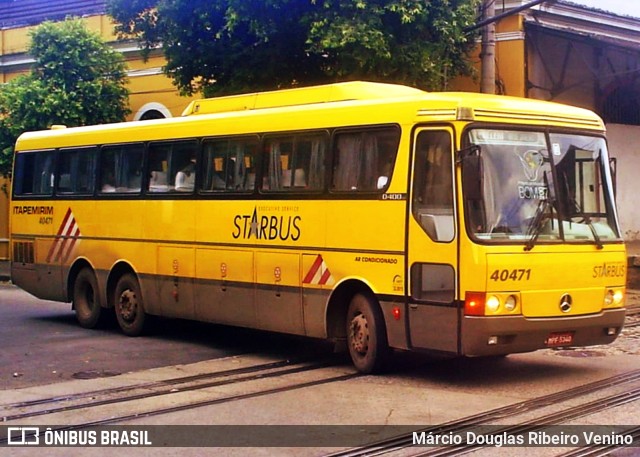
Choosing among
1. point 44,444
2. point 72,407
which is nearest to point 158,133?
point 72,407

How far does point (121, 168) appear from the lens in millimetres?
14984

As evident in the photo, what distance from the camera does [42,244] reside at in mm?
16500

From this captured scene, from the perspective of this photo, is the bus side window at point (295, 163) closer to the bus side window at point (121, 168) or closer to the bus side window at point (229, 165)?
the bus side window at point (229, 165)

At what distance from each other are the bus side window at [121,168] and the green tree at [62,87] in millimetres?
11440

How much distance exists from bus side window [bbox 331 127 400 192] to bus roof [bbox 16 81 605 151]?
0.15 metres

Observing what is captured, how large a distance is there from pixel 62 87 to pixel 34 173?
10.3 metres

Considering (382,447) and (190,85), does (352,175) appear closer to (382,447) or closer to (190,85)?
(382,447)

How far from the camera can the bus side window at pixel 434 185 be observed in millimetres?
10281

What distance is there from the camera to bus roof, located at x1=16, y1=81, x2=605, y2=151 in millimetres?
10477

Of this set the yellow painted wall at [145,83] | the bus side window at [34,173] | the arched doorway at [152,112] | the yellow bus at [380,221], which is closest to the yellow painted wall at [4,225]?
the yellow painted wall at [145,83]

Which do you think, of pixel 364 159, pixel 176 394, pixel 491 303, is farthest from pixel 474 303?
pixel 176 394

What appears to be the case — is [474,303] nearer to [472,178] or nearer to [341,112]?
[472,178]

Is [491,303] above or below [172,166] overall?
below

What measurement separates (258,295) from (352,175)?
2.13 meters
